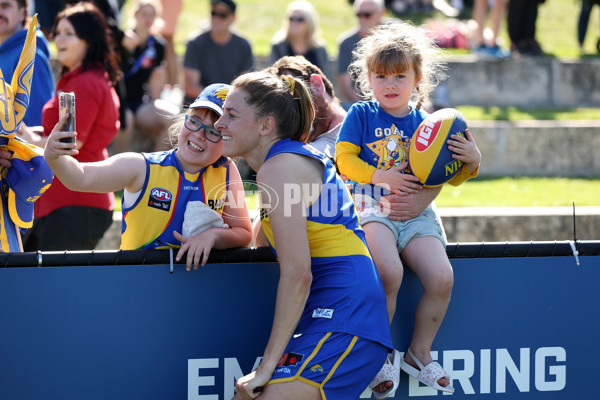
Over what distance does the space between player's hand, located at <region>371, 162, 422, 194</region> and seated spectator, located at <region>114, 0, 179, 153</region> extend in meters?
4.77

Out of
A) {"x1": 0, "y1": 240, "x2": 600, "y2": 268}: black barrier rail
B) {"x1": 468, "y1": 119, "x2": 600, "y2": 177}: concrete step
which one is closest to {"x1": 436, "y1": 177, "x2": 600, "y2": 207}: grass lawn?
{"x1": 468, "y1": 119, "x2": 600, "y2": 177}: concrete step

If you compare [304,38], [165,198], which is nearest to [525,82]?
[304,38]

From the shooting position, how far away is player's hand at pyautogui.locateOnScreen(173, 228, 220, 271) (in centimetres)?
348

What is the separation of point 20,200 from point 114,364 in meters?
0.90

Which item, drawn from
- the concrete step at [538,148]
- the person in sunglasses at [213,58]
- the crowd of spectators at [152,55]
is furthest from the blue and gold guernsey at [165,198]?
Answer: the concrete step at [538,148]

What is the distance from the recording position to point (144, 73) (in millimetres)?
8586

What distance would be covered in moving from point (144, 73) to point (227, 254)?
538cm

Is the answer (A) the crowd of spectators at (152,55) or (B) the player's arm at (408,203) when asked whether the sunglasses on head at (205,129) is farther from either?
(A) the crowd of spectators at (152,55)

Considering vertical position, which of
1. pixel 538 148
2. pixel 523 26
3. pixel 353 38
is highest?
pixel 523 26

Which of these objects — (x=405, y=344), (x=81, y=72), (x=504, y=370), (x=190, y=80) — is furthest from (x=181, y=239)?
(x=190, y=80)

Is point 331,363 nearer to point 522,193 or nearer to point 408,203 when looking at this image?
point 408,203

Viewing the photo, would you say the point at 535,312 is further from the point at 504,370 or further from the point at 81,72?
the point at 81,72

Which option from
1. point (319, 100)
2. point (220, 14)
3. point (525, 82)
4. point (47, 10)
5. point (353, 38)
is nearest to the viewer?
point (319, 100)

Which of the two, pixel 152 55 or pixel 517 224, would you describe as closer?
pixel 517 224
